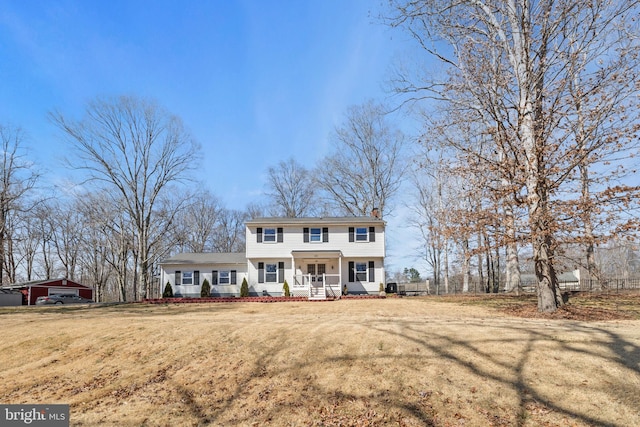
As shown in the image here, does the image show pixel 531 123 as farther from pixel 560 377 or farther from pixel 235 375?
pixel 235 375

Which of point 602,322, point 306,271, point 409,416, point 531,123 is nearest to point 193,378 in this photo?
point 409,416

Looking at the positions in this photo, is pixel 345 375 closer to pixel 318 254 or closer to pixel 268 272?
pixel 318 254

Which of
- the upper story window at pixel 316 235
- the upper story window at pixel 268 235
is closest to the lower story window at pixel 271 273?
the upper story window at pixel 268 235

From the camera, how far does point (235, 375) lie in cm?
738

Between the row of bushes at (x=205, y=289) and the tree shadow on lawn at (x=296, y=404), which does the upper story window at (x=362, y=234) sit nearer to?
the row of bushes at (x=205, y=289)

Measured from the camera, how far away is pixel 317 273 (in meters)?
27.0

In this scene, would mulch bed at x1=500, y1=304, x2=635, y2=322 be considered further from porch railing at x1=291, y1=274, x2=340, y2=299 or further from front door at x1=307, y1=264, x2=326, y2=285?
front door at x1=307, y1=264, x2=326, y2=285

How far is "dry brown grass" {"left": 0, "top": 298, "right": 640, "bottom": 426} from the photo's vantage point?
5.70 meters

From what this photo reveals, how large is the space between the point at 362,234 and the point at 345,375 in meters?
20.7

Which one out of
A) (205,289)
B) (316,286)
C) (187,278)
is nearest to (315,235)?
(316,286)

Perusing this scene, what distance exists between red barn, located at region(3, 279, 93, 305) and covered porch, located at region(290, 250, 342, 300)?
21.9 meters

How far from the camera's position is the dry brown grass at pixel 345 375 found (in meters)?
5.70

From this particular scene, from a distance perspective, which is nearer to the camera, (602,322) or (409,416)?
(409,416)

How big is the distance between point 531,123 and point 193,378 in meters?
11.4
